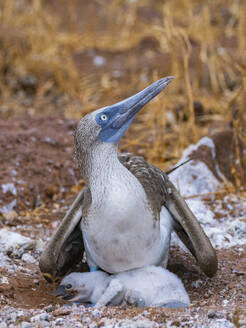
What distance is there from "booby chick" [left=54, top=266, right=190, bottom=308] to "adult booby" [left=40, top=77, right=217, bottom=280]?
0.19 ft

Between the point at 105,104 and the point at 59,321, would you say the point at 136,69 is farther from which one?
the point at 59,321

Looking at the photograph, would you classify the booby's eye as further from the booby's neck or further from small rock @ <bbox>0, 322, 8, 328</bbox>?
small rock @ <bbox>0, 322, 8, 328</bbox>

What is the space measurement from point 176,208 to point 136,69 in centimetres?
449

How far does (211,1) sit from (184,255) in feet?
19.2

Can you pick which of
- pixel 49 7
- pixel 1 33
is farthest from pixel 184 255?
pixel 49 7

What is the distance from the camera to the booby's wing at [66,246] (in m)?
3.01

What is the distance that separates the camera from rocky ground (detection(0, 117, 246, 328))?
8.16ft

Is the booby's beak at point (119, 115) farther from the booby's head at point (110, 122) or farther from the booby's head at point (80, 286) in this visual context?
the booby's head at point (80, 286)

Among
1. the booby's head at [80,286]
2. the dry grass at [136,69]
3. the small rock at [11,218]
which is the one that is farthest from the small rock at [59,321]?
the dry grass at [136,69]

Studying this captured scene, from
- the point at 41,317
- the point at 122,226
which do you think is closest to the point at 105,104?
the point at 122,226

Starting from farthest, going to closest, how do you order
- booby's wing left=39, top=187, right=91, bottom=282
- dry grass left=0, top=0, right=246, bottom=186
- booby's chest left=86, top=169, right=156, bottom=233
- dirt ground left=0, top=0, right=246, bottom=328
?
dry grass left=0, top=0, right=246, bottom=186
booby's wing left=39, top=187, right=91, bottom=282
dirt ground left=0, top=0, right=246, bottom=328
booby's chest left=86, top=169, right=156, bottom=233

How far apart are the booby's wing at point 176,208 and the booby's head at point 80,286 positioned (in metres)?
0.44

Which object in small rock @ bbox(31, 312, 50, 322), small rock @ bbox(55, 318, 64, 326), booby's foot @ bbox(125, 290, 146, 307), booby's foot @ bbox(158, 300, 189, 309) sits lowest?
booby's foot @ bbox(158, 300, 189, 309)

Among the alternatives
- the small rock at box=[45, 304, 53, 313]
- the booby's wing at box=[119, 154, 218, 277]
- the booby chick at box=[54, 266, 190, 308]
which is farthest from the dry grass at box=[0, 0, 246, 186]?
the small rock at box=[45, 304, 53, 313]
